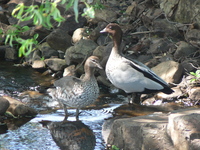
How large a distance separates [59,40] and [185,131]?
6788 millimetres

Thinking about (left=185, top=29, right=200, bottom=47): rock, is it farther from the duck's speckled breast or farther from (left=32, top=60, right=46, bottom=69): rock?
(left=32, top=60, right=46, bottom=69): rock

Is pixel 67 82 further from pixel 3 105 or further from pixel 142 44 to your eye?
pixel 142 44

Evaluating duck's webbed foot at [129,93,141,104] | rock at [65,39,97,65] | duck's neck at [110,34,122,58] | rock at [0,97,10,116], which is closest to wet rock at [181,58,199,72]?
duck's webbed foot at [129,93,141,104]

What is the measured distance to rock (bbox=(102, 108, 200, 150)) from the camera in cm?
460

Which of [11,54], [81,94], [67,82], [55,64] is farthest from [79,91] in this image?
[11,54]

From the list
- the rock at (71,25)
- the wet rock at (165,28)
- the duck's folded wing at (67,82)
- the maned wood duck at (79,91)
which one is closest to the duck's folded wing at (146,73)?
the maned wood duck at (79,91)

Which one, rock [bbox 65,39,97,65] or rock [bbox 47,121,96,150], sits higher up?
rock [bbox 65,39,97,65]

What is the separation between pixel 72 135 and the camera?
6109mm

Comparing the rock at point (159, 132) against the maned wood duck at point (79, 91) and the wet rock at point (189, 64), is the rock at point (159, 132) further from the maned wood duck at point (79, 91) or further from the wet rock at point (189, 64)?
the wet rock at point (189, 64)

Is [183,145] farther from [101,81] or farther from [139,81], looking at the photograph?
[101,81]

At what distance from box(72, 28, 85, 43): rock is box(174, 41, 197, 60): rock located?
304 centimetres

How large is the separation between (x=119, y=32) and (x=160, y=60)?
1869 millimetres

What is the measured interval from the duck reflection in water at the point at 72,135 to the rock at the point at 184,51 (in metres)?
3.64

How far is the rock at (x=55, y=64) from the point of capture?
10.1 metres
